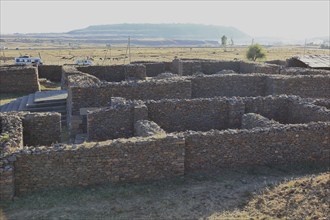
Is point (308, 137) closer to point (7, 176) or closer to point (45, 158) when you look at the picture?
point (45, 158)

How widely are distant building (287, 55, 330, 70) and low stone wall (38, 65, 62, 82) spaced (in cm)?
1856

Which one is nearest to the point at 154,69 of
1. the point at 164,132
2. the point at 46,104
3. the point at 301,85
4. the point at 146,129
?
the point at 46,104

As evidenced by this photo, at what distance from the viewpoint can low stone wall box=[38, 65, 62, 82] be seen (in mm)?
33875

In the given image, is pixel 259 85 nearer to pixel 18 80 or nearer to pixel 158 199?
pixel 158 199

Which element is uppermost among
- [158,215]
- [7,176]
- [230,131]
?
[230,131]

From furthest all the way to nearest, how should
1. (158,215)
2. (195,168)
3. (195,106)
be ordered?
(195,106)
(195,168)
(158,215)

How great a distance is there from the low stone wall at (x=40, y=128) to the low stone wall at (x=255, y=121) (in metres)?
6.66

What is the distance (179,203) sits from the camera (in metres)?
9.98

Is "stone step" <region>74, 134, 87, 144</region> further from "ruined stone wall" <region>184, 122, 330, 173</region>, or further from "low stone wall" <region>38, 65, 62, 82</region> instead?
"low stone wall" <region>38, 65, 62, 82</region>

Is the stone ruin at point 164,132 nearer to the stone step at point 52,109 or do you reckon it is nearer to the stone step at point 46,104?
the stone step at point 52,109

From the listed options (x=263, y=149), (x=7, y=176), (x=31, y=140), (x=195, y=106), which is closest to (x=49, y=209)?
(x=7, y=176)

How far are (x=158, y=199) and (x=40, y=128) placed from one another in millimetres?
5989

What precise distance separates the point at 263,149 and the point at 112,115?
5426 millimetres

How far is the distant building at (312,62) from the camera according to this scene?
27.7 meters
